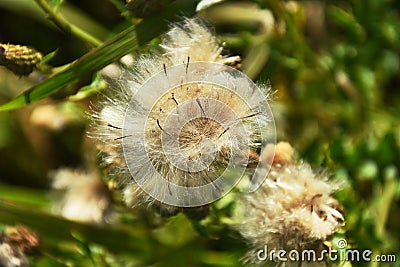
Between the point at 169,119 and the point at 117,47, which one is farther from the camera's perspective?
the point at 117,47

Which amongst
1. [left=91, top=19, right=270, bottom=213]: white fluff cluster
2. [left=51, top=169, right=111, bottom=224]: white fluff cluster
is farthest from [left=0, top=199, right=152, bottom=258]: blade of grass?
[left=91, top=19, right=270, bottom=213]: white fluff cluster

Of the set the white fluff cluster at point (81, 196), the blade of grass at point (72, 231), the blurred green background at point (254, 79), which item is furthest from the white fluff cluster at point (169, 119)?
the white fluff cluster at point (81, 196)

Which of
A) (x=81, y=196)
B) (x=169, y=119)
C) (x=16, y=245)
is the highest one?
(x=169, y=119)

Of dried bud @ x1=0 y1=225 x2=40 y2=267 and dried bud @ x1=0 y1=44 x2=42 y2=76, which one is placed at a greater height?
dried bud @ x1=0 y1=44 x2=42 y2=76

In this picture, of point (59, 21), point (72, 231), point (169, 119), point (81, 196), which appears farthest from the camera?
point (81, 196)

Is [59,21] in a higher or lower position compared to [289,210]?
higher

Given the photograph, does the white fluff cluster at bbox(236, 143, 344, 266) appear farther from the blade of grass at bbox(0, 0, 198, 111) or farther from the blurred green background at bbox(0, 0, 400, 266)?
the blade of grass at bbox(0, 0, 198, 111)

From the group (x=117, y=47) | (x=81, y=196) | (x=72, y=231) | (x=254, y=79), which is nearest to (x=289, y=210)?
(x=254, y=79)

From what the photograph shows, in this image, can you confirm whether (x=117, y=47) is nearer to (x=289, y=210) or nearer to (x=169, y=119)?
(x=169, y=119)

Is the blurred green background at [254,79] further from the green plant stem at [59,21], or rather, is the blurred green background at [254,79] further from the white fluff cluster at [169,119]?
the white fluff cluster at [169,119]
